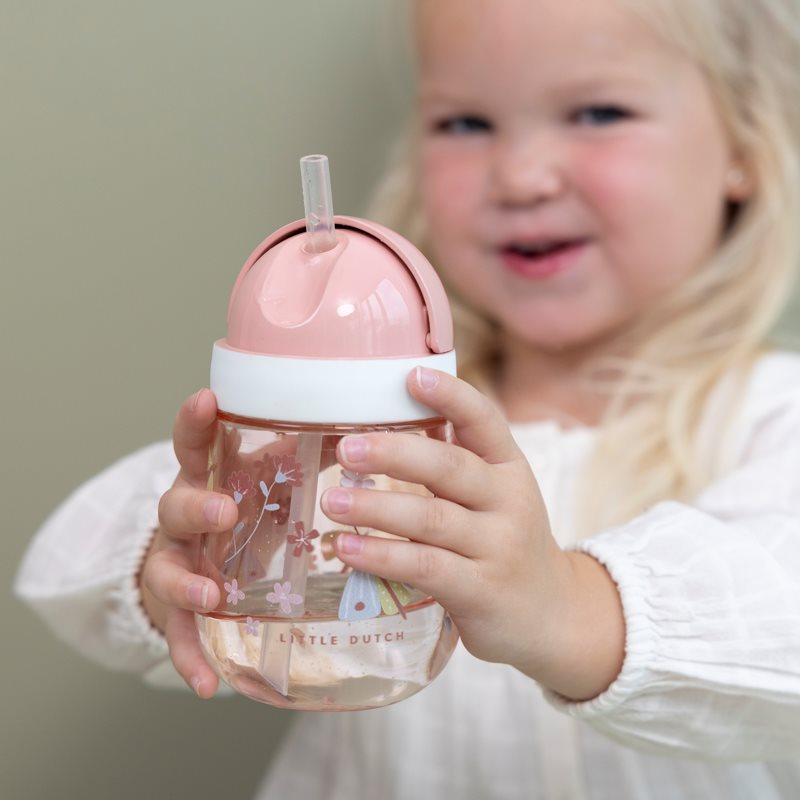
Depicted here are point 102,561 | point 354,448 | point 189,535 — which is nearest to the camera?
point 354,448

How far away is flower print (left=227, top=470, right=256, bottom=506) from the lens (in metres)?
0.48

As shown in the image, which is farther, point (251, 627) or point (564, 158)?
point (564, 158)

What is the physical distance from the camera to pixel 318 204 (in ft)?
1.55

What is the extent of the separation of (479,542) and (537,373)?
56 centimetres

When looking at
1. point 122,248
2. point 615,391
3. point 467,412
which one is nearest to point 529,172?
point 615,391

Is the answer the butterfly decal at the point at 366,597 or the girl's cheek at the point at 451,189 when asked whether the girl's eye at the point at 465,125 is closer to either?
the girl's cheek at the point at 451,189

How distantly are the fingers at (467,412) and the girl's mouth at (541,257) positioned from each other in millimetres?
443

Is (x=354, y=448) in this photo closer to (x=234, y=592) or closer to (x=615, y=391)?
(x=234, y=592)

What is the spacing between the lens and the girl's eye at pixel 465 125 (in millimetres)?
937

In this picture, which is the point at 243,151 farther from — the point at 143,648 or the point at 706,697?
the point at 706,697

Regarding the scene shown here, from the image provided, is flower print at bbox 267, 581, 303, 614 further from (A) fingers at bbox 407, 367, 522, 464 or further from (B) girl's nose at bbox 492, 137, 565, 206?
(B) girl's nose at bbox 492, 137, 565, 206

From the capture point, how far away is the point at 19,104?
0.83 metres

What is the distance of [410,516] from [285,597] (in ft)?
0.21

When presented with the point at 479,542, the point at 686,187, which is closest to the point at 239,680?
the point at 479,542
